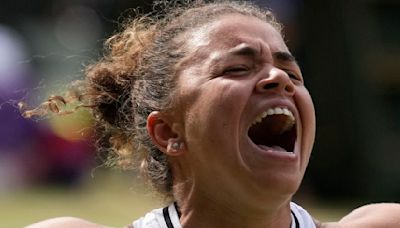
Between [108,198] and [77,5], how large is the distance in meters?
4.03

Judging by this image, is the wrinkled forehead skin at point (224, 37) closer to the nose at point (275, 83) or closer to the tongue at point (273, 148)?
the nose at point (275, 83)

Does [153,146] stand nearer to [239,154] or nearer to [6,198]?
[239,154]

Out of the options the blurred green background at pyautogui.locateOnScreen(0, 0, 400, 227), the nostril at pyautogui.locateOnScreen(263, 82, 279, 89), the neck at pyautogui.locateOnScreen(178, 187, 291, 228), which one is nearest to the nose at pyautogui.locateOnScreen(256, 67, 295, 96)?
the nostril at pyautogui.locateOnScreen(263, 82, 279, 89)

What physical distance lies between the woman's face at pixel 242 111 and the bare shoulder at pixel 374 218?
0.41m

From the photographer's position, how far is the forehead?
3.78 metres

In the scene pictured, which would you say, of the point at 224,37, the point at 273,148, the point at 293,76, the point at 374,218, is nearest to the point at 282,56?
the point at 293,76

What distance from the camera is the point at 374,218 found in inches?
161

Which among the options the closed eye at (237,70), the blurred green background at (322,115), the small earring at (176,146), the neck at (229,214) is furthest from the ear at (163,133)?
the blurred green background at (322,115)

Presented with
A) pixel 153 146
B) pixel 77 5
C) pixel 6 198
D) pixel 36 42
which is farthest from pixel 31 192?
pixel 153 146

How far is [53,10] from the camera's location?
15.6 m

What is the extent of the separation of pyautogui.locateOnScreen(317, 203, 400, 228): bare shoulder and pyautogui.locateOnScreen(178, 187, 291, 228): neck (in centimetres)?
29

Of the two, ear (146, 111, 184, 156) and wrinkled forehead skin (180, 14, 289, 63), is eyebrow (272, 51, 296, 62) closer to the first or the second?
wrinkled forehead skin (180, 14, 289, 63)

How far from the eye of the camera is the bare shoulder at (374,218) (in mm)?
4043

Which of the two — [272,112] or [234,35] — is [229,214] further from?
[234,35]
